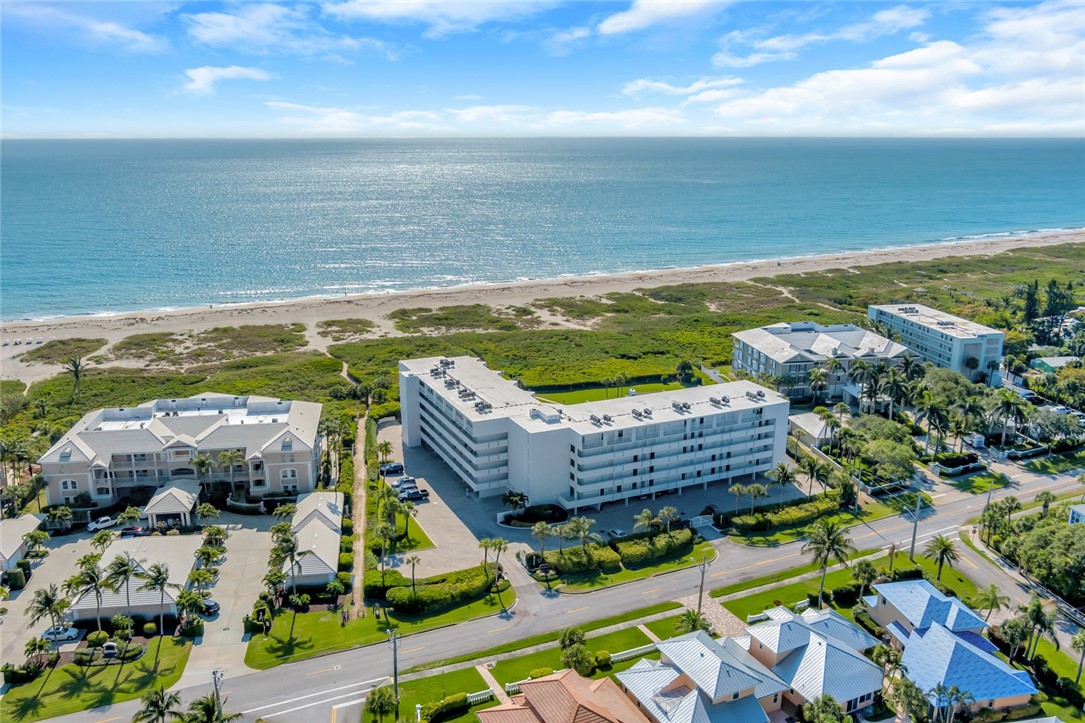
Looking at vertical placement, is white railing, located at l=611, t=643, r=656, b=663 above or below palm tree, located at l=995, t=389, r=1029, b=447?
below

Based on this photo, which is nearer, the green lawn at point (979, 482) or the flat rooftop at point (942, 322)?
the green lawn at point (979, 482)

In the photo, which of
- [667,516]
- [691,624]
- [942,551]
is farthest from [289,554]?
[942,551]

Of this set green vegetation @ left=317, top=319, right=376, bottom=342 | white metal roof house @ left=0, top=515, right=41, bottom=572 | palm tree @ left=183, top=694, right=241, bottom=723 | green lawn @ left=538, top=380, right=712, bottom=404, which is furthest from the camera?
green vegetation @ left=317, top=319, right=376, bottom=342

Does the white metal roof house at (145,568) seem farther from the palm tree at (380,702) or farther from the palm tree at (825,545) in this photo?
the palm tree at (825,545)

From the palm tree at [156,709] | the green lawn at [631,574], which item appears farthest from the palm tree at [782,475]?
the palm tree at [156,709]

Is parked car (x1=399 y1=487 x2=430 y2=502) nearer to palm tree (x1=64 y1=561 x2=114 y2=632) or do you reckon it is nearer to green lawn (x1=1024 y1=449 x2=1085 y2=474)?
palm tree (x1=64 y1=561 x2=114 y2=632)

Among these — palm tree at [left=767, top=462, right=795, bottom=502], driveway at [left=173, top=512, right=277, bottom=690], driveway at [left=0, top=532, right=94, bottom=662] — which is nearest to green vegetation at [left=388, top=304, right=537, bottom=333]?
driveway at [left=173, top=512, right=277, bottom=690]

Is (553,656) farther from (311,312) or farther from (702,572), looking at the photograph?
(311,312)
